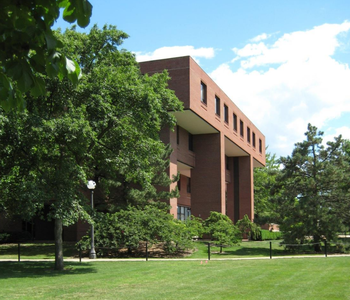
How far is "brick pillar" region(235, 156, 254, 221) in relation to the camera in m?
50.3

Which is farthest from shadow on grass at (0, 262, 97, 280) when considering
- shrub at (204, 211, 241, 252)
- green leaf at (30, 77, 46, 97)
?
green leaf at (30, 77, 46, 97)

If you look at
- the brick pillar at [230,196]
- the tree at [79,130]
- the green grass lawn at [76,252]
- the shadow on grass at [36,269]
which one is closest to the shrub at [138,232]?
the green grass lawn at [76,252]

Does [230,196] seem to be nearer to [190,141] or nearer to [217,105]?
[190,141]

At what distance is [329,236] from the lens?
28.1m

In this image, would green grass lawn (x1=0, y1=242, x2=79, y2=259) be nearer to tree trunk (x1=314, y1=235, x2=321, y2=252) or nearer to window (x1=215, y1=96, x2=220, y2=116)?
tree trunk (x1=314, y1=235, x2=321, y2=252)

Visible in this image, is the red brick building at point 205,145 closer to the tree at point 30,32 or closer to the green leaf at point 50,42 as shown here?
the tree at point 30,32

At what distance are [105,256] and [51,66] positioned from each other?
73.7 ft

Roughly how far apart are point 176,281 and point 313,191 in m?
17.2

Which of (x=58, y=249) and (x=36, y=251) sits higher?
(x=58, y=249)

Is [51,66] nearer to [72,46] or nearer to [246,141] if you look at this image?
[72,46]

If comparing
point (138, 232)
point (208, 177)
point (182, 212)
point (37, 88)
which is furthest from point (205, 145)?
point (37, 88)

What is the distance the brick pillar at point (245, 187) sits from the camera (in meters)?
50.3

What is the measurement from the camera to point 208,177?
128ft

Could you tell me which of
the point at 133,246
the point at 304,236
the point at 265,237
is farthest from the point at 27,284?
the point at 265,237
